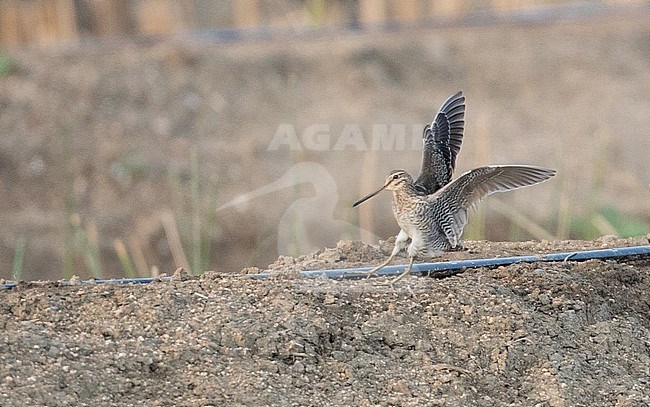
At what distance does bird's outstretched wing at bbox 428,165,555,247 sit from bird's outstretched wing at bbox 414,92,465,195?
96 mm

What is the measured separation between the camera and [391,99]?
8805 mm

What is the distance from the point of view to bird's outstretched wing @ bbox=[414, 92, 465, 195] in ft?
10.3

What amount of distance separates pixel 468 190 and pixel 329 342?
1.91ft

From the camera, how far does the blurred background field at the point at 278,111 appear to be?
7.36 metres

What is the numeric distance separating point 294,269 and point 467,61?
6.43m

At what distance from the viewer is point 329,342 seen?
2.71m

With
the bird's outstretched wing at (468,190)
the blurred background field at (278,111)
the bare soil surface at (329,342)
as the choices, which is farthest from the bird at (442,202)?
the blurred background field at (278,111)

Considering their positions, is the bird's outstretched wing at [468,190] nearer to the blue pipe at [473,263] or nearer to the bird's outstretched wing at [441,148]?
Result: the bird's outstretched wing at [441,148]

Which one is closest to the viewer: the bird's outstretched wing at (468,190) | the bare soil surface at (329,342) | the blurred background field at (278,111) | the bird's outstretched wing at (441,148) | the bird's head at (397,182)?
the bare soil surface at (329,342)

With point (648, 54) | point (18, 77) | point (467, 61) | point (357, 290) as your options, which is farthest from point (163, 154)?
point (357, 290)

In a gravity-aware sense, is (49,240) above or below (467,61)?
below

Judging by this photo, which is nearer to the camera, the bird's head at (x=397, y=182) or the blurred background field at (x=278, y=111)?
the bird's head at (x=397, y=182)

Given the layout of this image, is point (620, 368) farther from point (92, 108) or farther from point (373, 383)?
point (92, 108)

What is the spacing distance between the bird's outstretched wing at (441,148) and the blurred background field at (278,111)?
9.80 ft
